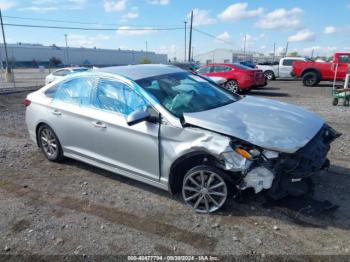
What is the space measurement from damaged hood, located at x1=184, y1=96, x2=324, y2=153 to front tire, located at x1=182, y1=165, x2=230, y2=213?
1.62ft

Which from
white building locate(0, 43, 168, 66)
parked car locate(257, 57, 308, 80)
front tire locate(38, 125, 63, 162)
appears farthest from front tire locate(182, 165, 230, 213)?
white building locate(0, 43, 168, 66)

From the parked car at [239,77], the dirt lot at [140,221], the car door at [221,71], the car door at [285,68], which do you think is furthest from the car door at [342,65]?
the dirt lot at [140,221]

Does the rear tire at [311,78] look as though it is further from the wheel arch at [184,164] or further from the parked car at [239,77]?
the wheel arch at [184,164]

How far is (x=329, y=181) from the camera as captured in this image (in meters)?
4.17

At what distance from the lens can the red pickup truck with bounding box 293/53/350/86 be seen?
16.4 m

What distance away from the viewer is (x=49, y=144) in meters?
5.01

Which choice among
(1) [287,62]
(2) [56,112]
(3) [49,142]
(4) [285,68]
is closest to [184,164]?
(2) [56,112]

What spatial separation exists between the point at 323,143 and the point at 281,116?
572 millimetres

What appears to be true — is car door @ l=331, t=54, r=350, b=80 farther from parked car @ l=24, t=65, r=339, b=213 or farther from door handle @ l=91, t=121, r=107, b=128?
door handle @ l=91, t=121, r=107, b=128

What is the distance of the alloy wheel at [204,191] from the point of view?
3.35m

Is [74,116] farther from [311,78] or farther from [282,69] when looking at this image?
[282,69]

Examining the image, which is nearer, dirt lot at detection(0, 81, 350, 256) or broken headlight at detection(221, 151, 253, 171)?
dirt lot at detection(0, 81, 350, 256)

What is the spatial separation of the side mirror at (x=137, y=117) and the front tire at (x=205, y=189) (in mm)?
806

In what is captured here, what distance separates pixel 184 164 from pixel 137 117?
774mm
